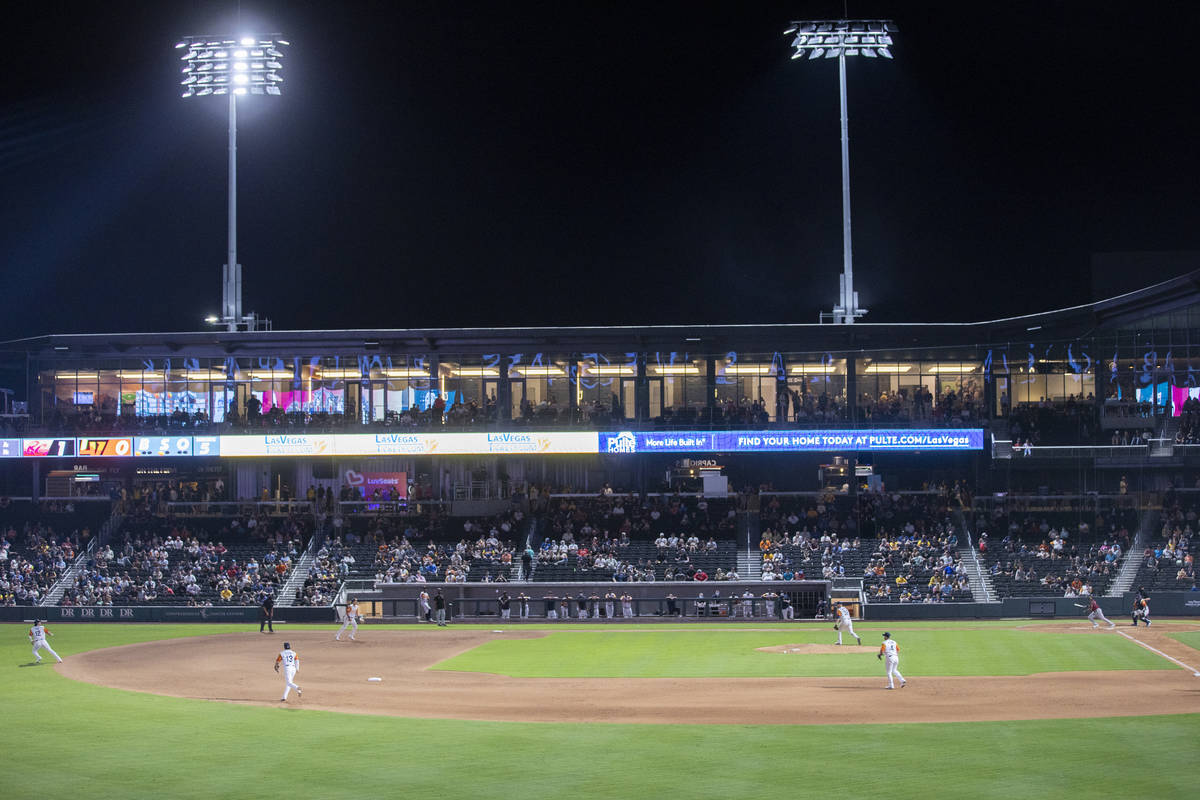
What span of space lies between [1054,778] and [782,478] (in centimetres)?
4049

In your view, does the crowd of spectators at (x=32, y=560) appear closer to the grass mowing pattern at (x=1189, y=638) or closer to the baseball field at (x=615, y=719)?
the baseball field at (x=615, y=719)

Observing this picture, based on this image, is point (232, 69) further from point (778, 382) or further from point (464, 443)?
point (778, 382)

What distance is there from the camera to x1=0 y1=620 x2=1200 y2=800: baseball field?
18.3 meters

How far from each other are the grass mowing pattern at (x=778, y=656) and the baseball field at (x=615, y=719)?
0.16 m

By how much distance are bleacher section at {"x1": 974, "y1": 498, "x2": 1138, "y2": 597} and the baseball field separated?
8063 millimetres

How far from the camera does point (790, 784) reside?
1798 cm

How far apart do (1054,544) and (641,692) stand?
2874 cm

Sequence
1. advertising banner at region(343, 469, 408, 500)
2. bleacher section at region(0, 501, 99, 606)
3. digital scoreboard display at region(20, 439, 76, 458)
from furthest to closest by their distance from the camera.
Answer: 1. advertising banner at region(343, 469, 408, 500)
2. digital scoreboard display at region(20, 439, 76, 458)
3. bleacher section at region(0, 501, 99, 606)

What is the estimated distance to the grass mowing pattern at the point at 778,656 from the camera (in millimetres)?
31156

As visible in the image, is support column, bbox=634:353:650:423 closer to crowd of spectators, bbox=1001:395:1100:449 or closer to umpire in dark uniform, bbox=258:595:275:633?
crowd of spectators, bbox=1001:395:1100:449

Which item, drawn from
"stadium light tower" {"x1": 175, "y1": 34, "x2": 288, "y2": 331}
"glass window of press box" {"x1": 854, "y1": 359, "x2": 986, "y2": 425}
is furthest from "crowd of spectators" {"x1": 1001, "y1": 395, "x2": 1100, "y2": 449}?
"stadium light tower" {"x1": 175, "y1": 34, "x2": 288, "y2": 331}

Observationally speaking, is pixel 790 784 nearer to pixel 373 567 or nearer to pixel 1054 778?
pixel 1054 778

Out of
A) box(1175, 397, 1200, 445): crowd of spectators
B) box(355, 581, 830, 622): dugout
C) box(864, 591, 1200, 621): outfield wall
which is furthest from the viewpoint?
box(1175, 397, 1200, 445): crowd of spectators

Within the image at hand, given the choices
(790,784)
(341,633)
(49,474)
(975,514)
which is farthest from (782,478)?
(790,784)
